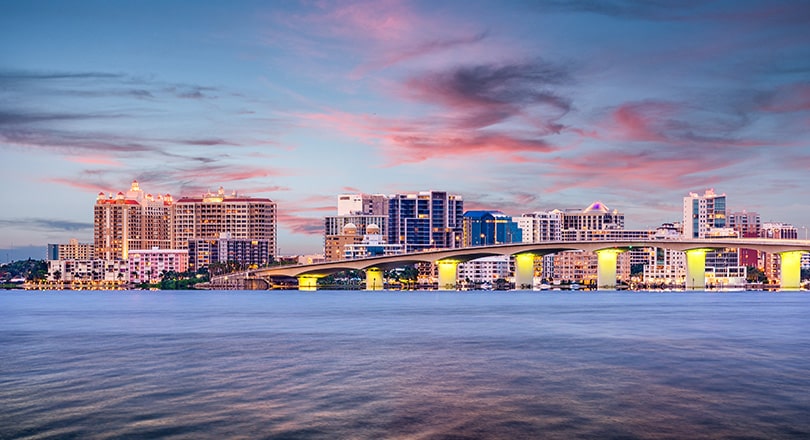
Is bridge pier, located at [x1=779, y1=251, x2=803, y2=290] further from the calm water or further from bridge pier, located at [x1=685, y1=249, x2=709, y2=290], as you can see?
the calm water

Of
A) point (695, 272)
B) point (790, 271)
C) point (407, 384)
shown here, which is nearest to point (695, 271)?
point (695, 272)

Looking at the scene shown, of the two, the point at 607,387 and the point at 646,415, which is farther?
the point at 607,387

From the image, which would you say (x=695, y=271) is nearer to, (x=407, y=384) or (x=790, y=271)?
(x=790, y=271)

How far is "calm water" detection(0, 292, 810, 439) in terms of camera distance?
23656 mm

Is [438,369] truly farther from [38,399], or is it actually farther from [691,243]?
[691,243]

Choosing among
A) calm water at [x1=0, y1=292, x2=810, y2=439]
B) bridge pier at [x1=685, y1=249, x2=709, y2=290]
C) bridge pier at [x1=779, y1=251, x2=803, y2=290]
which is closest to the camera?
calm water at [x1=0, y1=292, x2=810, y2=439]

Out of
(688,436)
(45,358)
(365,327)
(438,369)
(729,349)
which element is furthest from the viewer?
(365,327)

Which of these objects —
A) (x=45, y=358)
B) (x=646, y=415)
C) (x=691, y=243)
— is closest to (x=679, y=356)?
(x=646, y=415)

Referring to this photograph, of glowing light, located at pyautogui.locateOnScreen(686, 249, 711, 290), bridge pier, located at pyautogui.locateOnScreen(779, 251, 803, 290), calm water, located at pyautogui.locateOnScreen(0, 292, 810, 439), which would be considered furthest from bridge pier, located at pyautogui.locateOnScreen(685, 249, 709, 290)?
calm water, located at pyautogui.locateOnScreen(0, 292, 810, 439)

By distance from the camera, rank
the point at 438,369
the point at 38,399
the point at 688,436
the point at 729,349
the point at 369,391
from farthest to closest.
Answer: the point at 729,349 → the point at 438,369 → the point at 369,391 → the point at 38,399 → the point at 688,436

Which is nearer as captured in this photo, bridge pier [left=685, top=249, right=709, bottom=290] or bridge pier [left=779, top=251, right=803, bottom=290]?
bridge pier [left=779, top=251, right=803, bottom=290]

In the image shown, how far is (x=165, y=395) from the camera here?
2922 cm

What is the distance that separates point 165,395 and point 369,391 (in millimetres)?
7087

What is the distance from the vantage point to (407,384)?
3200cm
